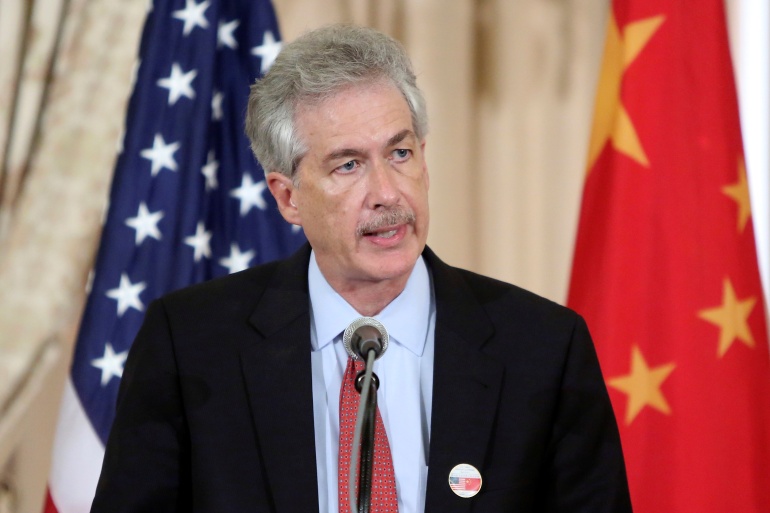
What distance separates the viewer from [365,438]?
1.37 meters

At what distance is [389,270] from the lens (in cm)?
185

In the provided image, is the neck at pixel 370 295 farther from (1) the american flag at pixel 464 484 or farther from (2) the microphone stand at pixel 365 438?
(2) the microphone stand at pixel 365 438

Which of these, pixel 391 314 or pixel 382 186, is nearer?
pixel 382 186

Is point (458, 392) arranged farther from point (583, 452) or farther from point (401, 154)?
point (401, 154)

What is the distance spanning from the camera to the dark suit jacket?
1.75 metres

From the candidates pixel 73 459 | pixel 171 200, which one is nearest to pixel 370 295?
pixel 171 200

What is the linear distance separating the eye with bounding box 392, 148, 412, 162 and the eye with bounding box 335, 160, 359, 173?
8 cm

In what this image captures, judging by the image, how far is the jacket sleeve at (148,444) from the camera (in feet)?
5.74

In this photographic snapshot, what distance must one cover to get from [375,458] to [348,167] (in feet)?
1.95

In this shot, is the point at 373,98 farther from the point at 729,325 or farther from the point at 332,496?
the point at 729,325

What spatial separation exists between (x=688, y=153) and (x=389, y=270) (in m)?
1.39

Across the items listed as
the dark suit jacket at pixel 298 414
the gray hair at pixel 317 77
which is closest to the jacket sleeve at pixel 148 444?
the dark suit jacket at pixel 298 414

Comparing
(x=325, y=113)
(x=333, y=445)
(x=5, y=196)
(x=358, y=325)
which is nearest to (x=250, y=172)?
(x=5, y=196)

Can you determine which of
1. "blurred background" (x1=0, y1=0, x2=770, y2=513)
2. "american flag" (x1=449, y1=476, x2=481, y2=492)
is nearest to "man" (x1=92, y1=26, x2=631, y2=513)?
"american flag" (x1=449, y1=476, x2=481, y2=492)
